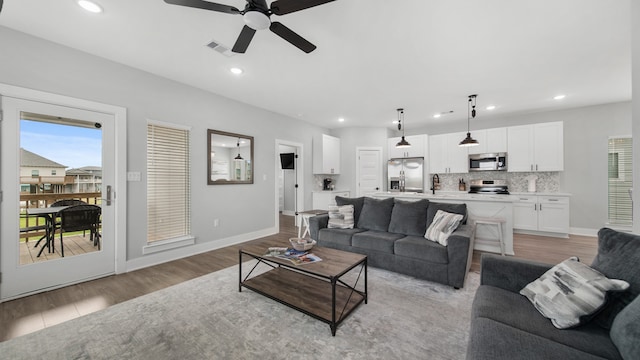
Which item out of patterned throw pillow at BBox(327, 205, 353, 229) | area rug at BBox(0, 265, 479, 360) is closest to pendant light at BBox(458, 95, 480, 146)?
patterned throw pillow at BBox(327, 205, 353, 229)

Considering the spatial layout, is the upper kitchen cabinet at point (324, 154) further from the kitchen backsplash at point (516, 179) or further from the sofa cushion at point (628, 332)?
the sofa cushion at point (628, 332)

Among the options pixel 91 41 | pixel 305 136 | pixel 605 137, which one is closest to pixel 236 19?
pixel 91 41

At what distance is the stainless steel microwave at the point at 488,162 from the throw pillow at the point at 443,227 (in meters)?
3.56

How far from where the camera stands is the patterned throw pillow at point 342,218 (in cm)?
373

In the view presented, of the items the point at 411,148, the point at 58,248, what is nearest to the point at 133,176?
the point at 58,248

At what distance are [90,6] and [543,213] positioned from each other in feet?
24.6

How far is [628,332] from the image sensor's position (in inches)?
39.5

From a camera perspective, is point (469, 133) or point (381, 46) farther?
point (469, 133)

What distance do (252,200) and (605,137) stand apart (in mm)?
7134

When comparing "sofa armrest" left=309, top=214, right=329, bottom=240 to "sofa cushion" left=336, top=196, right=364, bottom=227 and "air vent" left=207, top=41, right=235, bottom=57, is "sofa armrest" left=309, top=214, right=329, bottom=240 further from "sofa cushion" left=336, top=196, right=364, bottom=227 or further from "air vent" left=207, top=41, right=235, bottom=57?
"air vent" left=207, top=41, right=235, bottom=57

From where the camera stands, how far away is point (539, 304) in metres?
1.42

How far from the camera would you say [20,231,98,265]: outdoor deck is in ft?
8.42

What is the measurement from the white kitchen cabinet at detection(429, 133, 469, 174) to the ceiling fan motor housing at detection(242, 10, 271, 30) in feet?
18.5

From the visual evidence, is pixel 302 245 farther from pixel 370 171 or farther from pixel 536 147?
pixel 536 147
